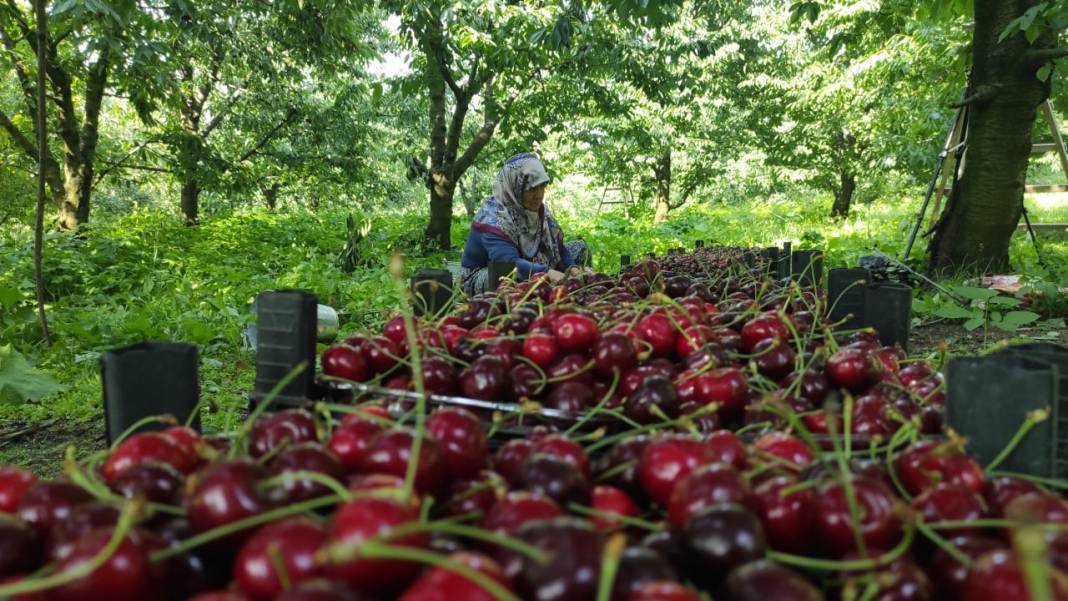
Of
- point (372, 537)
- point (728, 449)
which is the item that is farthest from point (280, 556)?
point (728, 449)

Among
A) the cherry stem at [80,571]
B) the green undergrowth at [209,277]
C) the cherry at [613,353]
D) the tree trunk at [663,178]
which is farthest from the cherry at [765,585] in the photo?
the tree trunk at [663,178]

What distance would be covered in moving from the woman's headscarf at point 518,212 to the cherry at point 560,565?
14.3 feet

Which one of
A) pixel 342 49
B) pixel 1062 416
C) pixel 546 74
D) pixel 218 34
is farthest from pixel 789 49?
pixel 1062 416

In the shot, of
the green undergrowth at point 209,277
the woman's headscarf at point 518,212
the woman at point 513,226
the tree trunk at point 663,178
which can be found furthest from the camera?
the tree trunk at point 663,178

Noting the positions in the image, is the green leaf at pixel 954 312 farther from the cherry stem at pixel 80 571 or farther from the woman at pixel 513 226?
the cherry stem at pixel 80 571

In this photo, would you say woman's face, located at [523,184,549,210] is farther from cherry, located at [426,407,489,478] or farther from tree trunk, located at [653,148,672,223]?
tree trunk, located at [653,148,672,223]

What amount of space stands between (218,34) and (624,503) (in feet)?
31.8

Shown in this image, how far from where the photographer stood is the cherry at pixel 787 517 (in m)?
0.85

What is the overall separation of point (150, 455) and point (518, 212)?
4.32 meters

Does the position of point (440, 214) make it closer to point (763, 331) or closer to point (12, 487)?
point (763, 331)

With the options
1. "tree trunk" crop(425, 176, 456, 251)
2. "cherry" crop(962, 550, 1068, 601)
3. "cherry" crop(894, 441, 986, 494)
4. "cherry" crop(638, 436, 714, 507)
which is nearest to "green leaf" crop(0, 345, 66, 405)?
"cherry" crop(638, 436, 714, 507)

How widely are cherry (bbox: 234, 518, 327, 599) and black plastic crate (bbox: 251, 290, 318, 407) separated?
87cm

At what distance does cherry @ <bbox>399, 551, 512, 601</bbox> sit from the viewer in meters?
0.61

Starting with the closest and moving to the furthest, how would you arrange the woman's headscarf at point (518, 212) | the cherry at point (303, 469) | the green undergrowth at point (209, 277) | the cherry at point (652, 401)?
the cherry at point (303, 469), the cherry at point (652, 401), the green undergrowth at point (209, 277), the woman's headscarf at point (518, 212)
